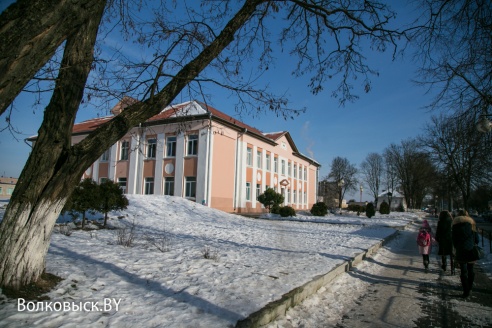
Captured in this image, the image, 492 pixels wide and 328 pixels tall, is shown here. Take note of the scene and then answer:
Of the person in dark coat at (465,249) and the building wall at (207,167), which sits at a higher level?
the building wall at (207,167)

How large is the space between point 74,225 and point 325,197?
234 feet

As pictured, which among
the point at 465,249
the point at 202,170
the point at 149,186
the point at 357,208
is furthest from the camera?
the point at 357,208

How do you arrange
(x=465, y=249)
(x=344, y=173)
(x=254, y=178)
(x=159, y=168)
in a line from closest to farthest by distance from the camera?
(x=465, y=249), (x=159, y=168), (x=254, y=178), (x=344, y=173)

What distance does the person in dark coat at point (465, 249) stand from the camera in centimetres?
582

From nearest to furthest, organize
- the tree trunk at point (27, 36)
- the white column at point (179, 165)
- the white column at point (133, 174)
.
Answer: the tree trunk at point (27, 36) < the white column at point (179, 165) < the white column at point (133, 174)

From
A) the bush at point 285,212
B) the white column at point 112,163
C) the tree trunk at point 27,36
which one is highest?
the white column at point 112,163

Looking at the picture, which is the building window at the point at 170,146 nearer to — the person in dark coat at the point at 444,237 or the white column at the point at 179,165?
the white column at the point at 179,165

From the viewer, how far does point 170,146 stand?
2872cm

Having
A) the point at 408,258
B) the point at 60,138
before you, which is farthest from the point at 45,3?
the point at 408,258

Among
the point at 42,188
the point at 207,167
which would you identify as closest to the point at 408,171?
the point at 207,167

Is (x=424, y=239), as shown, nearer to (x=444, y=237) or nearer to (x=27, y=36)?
(x=444, y=237)

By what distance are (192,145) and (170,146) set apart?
244cm

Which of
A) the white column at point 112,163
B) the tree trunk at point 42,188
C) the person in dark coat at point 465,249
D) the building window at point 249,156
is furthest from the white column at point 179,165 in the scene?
the tree trunk at point 42,188

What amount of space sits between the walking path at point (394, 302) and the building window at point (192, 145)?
21087 mm
